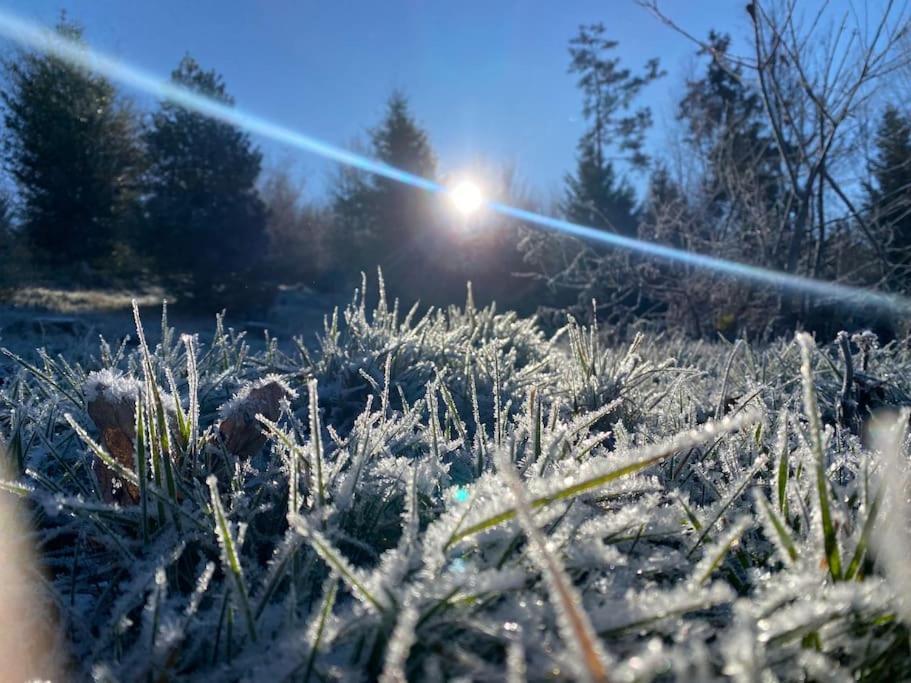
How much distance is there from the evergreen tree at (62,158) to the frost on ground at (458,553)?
14.8 meters

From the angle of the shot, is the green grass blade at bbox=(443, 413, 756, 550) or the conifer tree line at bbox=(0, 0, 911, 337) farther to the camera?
the conifer tree line at bbox=(0, 0, 911, 337)

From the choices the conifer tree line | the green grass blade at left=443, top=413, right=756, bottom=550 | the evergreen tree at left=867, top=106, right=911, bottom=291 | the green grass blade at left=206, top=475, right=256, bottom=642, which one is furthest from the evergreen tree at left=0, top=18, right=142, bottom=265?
the green grass blade at left=443, top=413, right=756, bottom=550

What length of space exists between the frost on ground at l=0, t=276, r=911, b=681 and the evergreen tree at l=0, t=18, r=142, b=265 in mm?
14833

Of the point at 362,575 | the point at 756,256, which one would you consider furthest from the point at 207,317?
the point at 362,575

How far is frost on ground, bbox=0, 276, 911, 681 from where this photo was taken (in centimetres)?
75

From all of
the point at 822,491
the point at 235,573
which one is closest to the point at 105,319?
the point at 235,573

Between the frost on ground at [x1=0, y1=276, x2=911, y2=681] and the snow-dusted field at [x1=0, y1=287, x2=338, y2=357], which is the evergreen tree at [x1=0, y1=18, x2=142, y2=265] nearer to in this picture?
the snow-dusted field at [x1=0, y1=287, x2=338, y2=357]

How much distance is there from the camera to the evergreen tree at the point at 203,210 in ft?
49.0

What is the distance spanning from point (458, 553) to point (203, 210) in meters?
15.8

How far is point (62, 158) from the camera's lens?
1406 centimetres

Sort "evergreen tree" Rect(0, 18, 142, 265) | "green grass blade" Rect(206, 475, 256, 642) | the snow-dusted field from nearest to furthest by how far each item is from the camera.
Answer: "green grass blade" Rect(206, 475, 256, 642), the snow-dusted field, "evergreen tree" Rect(0, 18, 142, 265)

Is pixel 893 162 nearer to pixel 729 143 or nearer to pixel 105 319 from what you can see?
pixel 729 143

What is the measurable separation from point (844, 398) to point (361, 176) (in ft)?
72.7

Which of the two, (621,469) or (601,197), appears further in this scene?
(601,197)
